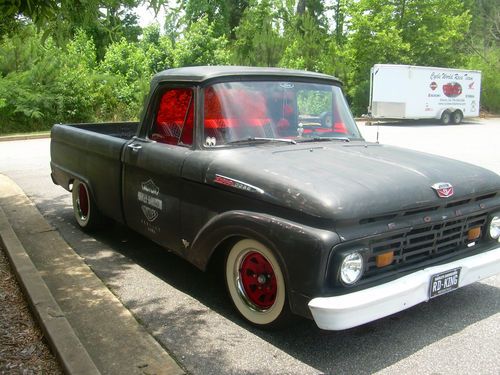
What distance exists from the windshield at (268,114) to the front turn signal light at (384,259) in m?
1.34

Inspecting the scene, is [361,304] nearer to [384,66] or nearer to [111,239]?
[111,239]

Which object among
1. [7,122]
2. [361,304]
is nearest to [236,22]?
[7,122]

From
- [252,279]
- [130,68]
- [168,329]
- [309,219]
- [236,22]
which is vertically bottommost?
[168,329]

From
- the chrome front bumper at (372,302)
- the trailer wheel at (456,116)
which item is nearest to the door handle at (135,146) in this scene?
the chrome front bumper at (372,302)

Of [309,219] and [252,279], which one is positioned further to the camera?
[252,279]

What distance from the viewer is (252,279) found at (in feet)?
12.2

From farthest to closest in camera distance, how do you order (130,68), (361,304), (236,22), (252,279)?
(236,22) → (130,68) → (252,279) → (361,304)

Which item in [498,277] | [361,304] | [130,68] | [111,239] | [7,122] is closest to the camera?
[361,304]

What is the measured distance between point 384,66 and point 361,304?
900 inches

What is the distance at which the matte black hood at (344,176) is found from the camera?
3196 mm

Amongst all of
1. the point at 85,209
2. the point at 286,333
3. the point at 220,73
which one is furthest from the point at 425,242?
the point at 85,209

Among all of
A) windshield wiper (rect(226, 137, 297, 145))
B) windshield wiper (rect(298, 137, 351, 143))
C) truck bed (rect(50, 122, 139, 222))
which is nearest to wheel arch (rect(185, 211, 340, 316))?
windshield wiper (rect(226, 137, 297, 145))

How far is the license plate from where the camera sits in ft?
11.3

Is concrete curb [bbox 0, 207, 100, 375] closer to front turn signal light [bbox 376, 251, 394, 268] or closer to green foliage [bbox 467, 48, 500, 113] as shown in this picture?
front turn signal light [bbox 376, 251, 394, 268]
